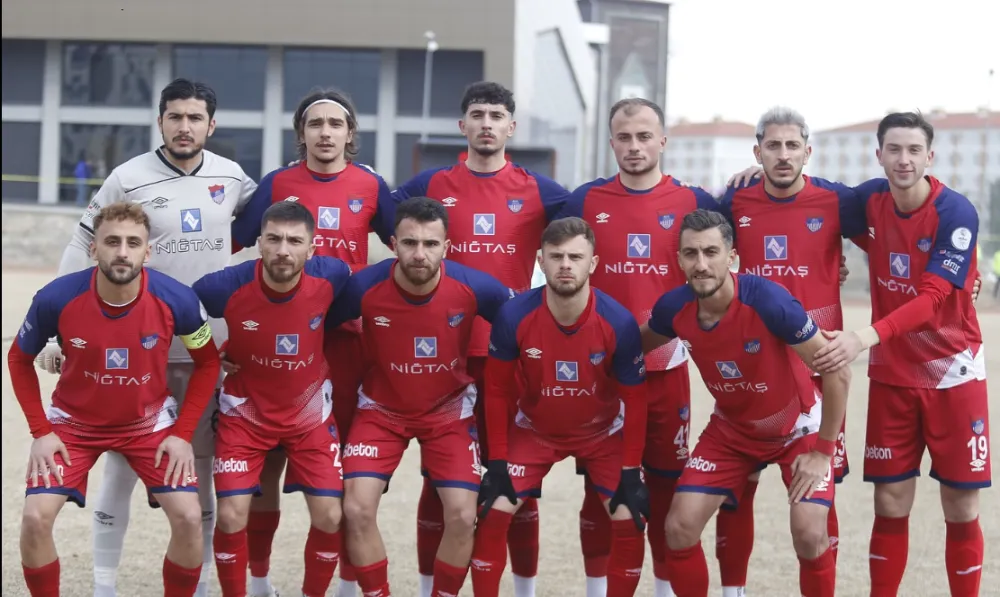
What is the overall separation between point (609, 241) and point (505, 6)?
112ft

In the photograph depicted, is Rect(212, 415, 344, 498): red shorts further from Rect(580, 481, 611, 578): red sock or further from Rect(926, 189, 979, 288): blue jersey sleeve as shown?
Rect(926, 189, 979, 288): blue jersey sleeve

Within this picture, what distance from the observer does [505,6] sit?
38.1 meters

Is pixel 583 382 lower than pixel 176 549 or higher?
higher

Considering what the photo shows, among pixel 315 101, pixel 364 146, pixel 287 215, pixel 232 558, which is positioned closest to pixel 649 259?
pixel 287 215

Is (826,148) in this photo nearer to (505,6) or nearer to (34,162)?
(505,6)

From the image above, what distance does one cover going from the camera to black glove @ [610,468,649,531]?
492cm

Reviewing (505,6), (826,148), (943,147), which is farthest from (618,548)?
(826,148)

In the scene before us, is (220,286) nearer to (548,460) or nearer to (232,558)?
(232,558)

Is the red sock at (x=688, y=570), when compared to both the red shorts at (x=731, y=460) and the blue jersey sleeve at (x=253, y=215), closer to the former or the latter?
the red shorts at (x=731, y=460)

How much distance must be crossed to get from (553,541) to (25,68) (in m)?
39.8

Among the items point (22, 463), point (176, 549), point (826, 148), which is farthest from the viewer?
point (826, 148)

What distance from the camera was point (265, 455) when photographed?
520cm

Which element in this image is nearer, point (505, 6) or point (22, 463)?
point (22, 463)

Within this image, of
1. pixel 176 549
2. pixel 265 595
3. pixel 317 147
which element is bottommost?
pixel 265 595
